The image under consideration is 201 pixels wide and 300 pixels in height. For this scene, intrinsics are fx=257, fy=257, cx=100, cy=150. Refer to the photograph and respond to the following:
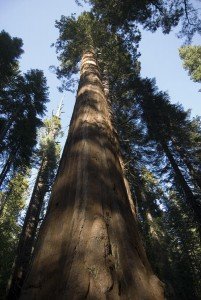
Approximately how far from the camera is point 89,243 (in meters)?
1.60

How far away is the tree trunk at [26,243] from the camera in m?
11.8

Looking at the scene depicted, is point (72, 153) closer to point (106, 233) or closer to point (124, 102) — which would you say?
point (106, 233)

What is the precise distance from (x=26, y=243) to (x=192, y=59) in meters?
25.2

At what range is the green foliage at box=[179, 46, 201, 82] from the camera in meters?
27.8

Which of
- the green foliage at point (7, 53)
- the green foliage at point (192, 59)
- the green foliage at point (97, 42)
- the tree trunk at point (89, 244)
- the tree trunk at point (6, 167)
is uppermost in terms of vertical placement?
the green foliage at point (192, 59)

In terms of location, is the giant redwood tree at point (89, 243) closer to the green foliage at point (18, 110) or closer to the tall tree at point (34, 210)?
the tall tree at point (34, 210)

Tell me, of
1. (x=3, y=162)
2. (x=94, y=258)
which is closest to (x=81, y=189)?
(x=94, y=258)

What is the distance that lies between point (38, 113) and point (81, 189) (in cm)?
1781

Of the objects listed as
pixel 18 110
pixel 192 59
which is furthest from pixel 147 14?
pixel 192 59

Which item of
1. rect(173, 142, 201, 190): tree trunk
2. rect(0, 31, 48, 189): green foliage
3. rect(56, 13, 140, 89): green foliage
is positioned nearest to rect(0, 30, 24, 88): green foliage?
rect(0, 31, 48, 189): green foliage

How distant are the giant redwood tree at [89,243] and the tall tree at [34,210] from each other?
616cm

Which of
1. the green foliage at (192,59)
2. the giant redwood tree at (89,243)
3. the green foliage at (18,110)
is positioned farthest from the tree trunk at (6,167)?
the green foliage at (192,59)

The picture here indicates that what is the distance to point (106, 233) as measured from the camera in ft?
5.58

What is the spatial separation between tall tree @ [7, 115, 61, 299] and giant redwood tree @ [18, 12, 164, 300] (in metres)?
6.16
